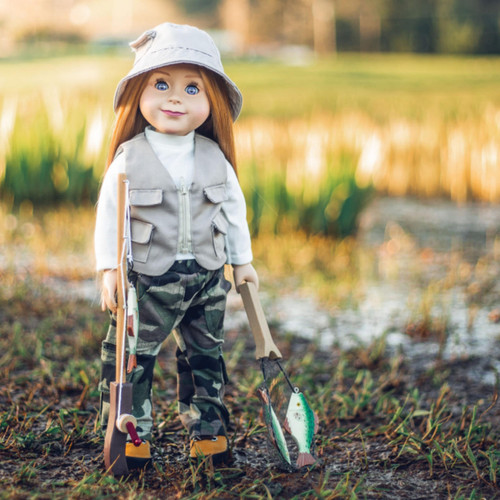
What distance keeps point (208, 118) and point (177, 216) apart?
13.6 inches

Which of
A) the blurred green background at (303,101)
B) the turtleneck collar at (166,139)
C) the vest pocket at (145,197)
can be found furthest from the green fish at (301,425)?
the blurred green background at (303,101)

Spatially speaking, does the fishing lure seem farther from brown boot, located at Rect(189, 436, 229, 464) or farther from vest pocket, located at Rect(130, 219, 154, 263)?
brown boot, located at Rect(189, 436, 229, 464)

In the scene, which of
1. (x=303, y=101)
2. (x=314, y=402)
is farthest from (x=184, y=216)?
(x=303, y=101)

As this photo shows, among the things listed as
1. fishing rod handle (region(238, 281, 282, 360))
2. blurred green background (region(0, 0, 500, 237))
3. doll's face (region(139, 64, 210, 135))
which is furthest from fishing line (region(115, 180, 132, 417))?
blurred green background (region(0, 0, 500, 237))

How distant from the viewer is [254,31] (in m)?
24.0

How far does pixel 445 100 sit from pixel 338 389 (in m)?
10.5

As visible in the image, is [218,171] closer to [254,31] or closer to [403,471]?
[403,471]

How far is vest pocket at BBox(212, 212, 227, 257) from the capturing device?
1.90 metres

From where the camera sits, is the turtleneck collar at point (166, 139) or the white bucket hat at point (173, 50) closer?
the white bucket hat at point (173, 50)

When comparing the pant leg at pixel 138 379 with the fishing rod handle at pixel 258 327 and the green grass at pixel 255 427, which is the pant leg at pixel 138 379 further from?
the fishing rod handle at pixel 258 327

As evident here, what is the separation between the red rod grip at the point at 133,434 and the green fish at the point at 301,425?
394mm

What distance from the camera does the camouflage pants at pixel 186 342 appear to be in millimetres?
1850

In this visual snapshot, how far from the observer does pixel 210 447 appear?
6.38 ft

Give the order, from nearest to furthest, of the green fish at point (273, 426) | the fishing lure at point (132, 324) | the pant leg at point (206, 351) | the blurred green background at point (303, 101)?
1. the fishing lure at point (132, 324)
2. the green fish at point (273, 426)
3. the pant leg at point (206, 351)
4. the blurred green background at point (303, 101)
